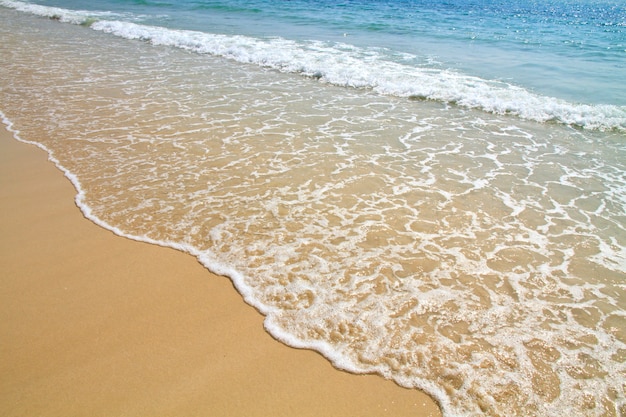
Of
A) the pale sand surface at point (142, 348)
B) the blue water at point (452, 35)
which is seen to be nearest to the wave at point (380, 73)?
the blue water at point (452, 35)

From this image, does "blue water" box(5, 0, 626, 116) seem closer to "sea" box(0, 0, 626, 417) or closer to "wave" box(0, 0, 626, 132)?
"wave" box(0, 0, 626, 132)

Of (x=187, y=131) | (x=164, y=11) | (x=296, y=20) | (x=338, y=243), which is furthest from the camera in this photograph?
(x=164, y=11)

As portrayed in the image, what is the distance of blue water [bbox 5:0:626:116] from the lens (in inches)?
483

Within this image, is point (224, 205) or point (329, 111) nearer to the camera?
point (224, 205)

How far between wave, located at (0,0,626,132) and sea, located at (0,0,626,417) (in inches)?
3.4

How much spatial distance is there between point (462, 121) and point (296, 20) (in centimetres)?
1898

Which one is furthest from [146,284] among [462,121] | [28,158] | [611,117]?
[611,117]

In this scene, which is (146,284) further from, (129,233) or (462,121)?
(462,121)

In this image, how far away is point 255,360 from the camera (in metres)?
3.18

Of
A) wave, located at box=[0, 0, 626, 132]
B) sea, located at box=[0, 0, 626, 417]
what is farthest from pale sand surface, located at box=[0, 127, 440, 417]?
wave, located at box=[0, 0, 626, 132]

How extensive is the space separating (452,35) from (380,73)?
970 centimetres

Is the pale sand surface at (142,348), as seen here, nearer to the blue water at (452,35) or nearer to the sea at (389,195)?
the sea at (389,195)

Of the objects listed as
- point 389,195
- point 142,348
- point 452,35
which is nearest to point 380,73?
point 389,195

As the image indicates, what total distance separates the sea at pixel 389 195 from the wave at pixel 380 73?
0.29 feet
